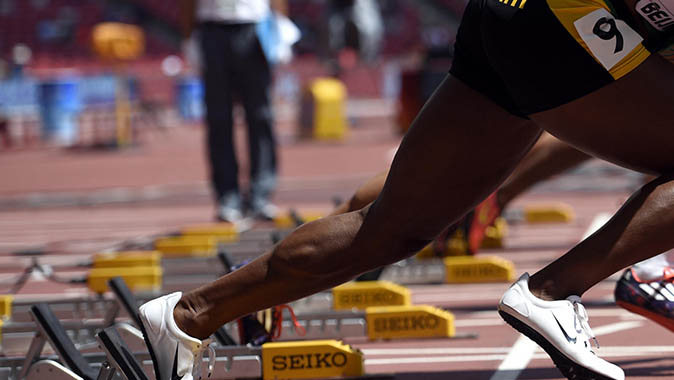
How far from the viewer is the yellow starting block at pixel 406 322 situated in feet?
14.5

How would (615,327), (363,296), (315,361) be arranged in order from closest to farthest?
(315,361) → (615,327) → (363,296)

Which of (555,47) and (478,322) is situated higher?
(555,47)

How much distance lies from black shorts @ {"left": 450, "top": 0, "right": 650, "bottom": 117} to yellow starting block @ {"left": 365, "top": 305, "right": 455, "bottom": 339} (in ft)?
5.82

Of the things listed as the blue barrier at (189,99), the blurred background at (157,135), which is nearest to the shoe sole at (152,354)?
the blurred background at (157,135)

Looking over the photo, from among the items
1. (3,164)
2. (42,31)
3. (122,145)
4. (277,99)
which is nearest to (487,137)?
(3,164)

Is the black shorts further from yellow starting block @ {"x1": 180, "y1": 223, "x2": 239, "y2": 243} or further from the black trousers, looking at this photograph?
the black trousers

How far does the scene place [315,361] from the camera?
3.71 metres

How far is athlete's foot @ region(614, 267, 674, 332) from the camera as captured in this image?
354 centimetres

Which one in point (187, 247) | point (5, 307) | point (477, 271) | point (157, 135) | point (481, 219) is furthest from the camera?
point (157, 135)

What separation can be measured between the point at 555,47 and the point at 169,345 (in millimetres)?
1312

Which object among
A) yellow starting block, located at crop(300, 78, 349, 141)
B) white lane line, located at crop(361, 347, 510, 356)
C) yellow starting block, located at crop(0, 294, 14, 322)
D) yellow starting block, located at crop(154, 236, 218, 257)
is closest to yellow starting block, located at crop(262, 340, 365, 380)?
white lane line, located at crop(361, 347, 510, 356)

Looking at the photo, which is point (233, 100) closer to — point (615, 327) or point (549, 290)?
point (615, 327)

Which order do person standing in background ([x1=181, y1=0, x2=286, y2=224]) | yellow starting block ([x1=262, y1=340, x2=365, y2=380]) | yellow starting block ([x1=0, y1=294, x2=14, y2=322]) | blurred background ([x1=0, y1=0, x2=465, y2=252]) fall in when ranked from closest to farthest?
yellow starting block ([x1=262, y1=340, x2=365, y2=380]) → yellow starting block ([x1=0, y1=294, x2=14, y2=322]) → person standing in background ([x1=181, y1=0, x2=286, y2=224]) → blurred background ([x1=0, y1=0, x2=465, y2=252])

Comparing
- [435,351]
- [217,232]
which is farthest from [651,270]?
[217,232]
